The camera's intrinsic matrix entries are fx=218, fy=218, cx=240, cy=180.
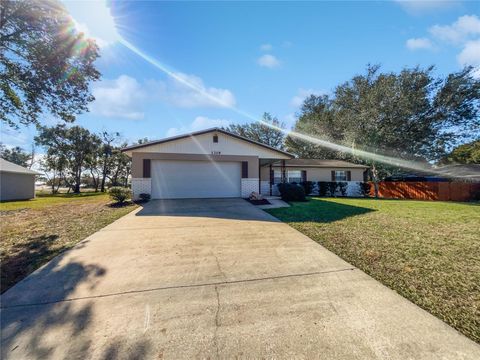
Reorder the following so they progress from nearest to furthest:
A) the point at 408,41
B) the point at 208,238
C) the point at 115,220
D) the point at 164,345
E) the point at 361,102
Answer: the point at 164,345
the point at 208,238
the point at 115,220
the point at 408,41
the point at 361,102

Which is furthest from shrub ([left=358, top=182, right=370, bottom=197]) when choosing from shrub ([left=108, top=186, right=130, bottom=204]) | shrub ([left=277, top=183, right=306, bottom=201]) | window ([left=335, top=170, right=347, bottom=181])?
shrub ([left=108, top=186, right=130, bottom=204])

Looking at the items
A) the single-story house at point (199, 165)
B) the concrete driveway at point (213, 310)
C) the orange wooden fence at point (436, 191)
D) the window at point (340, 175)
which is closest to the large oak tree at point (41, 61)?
the single-story house at point (199, 165)

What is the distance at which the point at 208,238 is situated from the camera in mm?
5590

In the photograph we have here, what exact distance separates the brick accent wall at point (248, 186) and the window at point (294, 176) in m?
5.45

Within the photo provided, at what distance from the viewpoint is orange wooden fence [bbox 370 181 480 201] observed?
1719cm

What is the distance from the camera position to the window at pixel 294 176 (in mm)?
18500

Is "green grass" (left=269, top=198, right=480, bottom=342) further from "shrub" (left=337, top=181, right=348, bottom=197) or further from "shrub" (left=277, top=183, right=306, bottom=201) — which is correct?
"shrub" (left=337, top=181, right=348, bottom=197)

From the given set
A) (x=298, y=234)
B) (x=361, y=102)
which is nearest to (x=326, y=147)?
(x=361, y=102)

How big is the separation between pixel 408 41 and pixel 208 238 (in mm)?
13019

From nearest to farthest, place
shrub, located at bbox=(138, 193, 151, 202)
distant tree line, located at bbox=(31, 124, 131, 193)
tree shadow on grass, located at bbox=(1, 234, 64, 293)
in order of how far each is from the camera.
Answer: tree shadow on grass, located at bbox=(1, 234, 64, 293) → shrub, located at bbox=(138, 193, 151, 202) → distant tree line, located at bbox=(31, 124, 131, 193)

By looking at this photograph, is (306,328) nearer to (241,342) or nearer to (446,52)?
(241,342)

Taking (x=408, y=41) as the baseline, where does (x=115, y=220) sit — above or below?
below

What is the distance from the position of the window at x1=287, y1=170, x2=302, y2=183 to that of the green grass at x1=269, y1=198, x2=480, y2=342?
10364 millimetres

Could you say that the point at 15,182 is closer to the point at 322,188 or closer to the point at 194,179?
the point at 194,179
